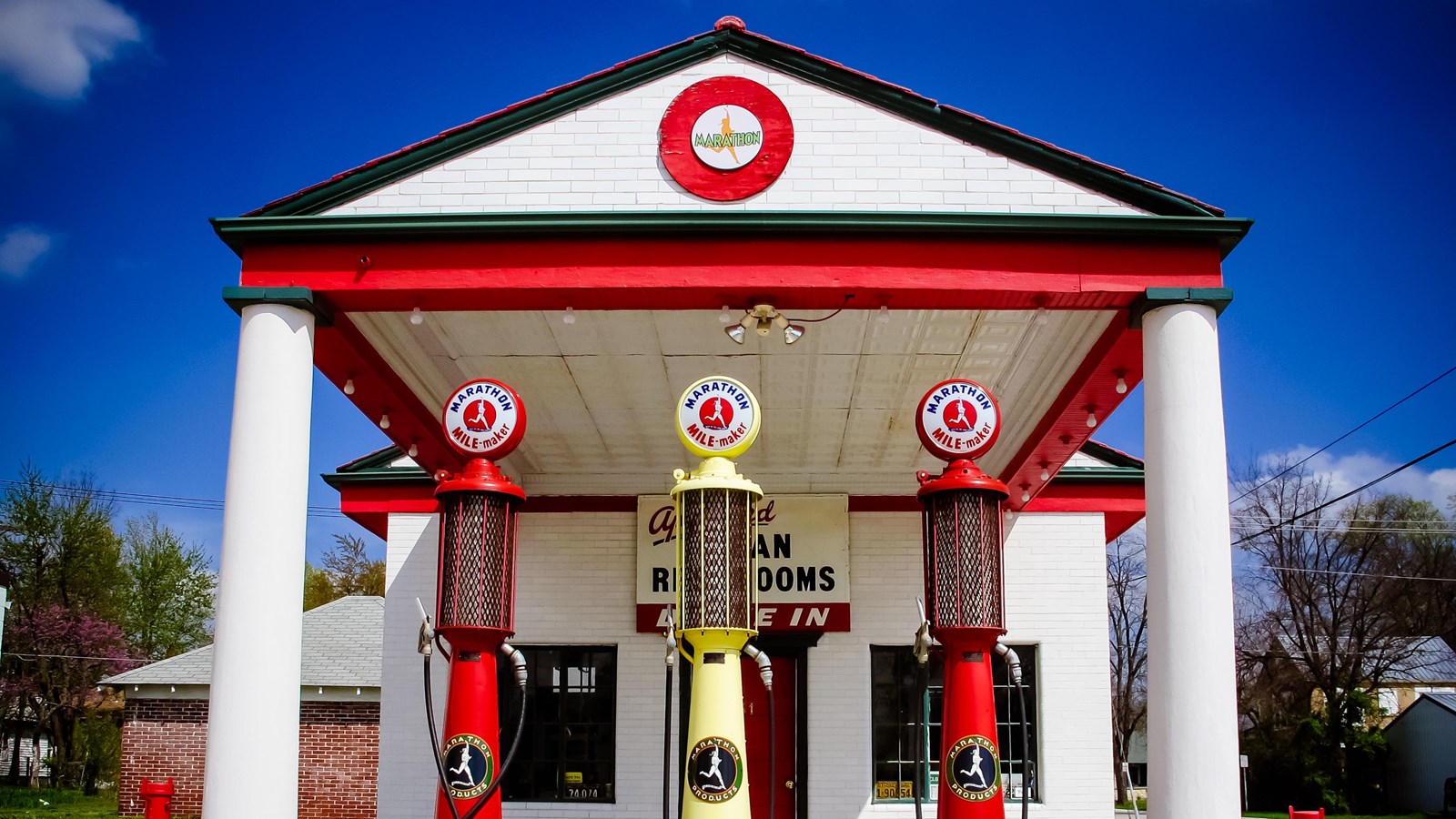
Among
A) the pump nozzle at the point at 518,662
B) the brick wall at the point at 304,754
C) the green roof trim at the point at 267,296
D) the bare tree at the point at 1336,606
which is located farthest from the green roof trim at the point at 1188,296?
the bare tree at the point at 1336,606

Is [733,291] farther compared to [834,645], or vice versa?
[834,645]

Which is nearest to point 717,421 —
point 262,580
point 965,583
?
point 965,583

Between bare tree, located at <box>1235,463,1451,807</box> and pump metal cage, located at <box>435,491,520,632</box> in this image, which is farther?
bare tree, located at <box>1235,463,1451,807</box>

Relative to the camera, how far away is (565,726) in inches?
565

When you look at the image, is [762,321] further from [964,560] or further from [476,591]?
[476,591]

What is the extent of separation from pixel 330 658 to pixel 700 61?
61.8 ft

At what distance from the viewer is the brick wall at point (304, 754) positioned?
2313 cm

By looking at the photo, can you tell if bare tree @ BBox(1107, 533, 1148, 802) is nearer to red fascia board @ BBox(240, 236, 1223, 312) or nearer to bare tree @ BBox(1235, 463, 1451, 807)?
bare tree @ BBox(1235, 463, 1451, 807)

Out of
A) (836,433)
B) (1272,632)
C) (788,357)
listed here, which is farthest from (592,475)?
(1272,632)

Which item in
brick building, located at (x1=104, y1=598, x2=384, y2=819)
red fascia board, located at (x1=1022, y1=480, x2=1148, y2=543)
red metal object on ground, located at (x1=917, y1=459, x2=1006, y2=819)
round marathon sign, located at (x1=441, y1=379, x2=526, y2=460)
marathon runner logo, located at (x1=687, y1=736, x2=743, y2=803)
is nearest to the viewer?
marathon runner logo, located at (x1=687, y1=736, x2=743, y2=803)

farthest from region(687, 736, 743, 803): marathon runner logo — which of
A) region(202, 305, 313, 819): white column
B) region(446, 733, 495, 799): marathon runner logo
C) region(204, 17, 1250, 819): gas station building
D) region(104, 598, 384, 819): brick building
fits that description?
region(104, 598, 384, 819): brick building

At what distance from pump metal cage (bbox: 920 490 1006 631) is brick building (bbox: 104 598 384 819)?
16.1m

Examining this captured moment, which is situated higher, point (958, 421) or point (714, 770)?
point (958, 421)

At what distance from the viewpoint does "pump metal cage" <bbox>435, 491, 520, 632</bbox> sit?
30.2ft
